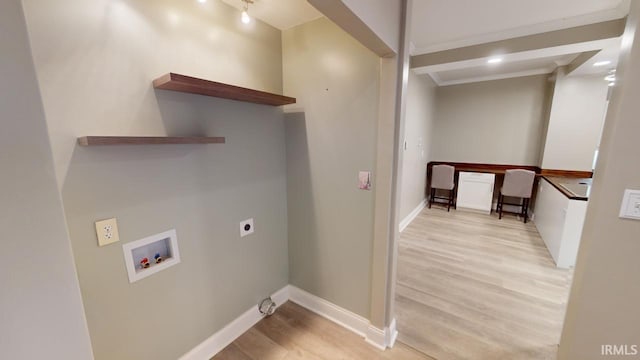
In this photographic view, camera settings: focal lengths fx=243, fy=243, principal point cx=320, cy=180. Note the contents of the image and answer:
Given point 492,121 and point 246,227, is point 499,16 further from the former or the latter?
point 246,227

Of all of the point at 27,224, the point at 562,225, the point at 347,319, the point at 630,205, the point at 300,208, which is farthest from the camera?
the point at 562,225

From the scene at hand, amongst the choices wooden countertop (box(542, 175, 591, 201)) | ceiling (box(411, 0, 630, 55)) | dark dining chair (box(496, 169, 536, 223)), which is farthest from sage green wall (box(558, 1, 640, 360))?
dark dining chair (box(496, 169, 536, 223))

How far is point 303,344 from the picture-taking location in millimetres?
1818

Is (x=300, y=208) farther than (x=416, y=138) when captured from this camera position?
No

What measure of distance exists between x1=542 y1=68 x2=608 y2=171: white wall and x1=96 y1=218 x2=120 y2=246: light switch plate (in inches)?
229

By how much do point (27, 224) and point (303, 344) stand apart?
5.97 feet

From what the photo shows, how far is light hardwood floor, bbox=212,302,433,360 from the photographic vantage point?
172 centimetres

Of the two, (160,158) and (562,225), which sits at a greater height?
(160,158)

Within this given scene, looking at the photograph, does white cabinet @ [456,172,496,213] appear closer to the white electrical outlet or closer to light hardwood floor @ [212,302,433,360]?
light hardwood floor @ [212,302,433,360]

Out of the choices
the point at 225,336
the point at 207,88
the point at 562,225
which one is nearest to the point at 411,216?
the point at 562,225

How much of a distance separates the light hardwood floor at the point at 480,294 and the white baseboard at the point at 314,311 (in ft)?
0.73

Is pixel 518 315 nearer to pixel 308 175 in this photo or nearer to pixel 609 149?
pixel 609 149

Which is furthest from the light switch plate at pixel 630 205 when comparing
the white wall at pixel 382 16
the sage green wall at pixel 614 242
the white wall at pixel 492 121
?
the white wall at pixel 492 121

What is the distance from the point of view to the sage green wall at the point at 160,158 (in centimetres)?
107
